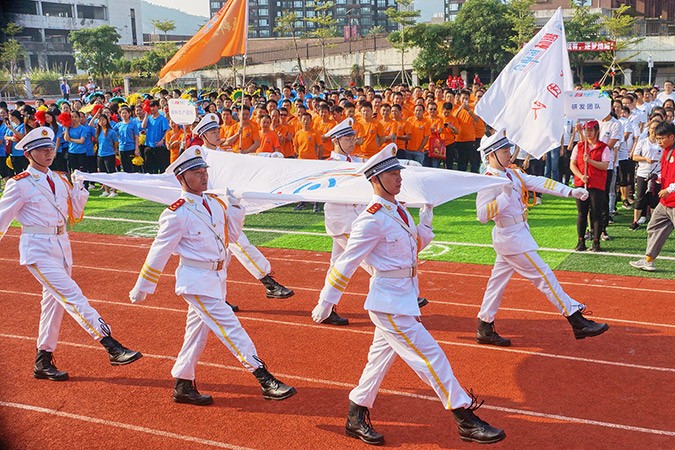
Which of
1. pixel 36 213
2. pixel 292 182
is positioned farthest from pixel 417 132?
pixel 36 213

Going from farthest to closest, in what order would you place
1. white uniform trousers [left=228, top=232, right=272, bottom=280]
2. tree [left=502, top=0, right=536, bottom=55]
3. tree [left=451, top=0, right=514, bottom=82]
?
1. tree [left=451, top=0, right=514, bottom=82]
2. tree [left=502, top=0, right=536, bottom=55]
3. white uniform trousers [left=228, top=232, right=272, bottom=280]

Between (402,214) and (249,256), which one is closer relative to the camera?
(402,214)

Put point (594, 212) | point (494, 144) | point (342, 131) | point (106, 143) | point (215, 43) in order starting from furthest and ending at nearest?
point (106, 143), point (215, 43), point (594, 212), point (342, 131), point (494, 144)

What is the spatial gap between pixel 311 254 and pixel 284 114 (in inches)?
211

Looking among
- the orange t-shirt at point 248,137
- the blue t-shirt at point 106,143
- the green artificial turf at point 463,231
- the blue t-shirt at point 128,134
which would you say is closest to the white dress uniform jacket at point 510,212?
the green artificial turf at point 463,231

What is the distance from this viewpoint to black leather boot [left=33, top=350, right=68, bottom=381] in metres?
7.05

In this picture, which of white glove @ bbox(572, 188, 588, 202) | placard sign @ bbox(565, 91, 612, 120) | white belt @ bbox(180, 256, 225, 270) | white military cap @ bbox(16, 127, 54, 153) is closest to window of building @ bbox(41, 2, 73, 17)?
placard sign @ bbox(565, 91, 612, 120)

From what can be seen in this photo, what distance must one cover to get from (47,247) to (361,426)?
3415 millimetres

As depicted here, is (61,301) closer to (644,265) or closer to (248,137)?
(644,265)

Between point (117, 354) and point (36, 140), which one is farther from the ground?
point (36, 140)

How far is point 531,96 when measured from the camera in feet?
28.7

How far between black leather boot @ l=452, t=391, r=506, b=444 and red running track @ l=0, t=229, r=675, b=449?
0.41ft

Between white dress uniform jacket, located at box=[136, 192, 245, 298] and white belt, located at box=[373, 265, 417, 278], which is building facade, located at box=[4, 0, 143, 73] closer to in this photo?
white dress uniform jacket, located at box=[136, 192, 245, 298]

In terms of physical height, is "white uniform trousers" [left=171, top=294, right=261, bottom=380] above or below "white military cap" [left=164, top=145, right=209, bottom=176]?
below
